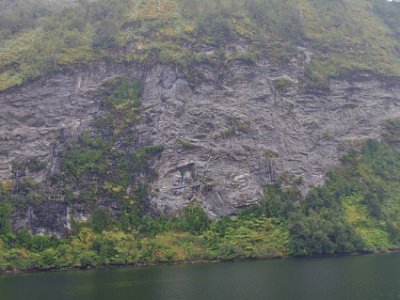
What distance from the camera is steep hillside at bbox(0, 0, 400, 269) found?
219ft

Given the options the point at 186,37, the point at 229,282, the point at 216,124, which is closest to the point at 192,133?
the point at 216,124

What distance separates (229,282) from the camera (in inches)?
1663

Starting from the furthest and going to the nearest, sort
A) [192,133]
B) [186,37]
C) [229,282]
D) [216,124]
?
[186,37] < [216,124] < [192,133] < [229,282]

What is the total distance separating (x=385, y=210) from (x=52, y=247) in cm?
4414

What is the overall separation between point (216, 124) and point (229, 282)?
129 ft

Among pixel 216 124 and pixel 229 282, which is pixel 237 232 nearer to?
pixel 216 124

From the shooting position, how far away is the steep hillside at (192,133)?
66.8 m

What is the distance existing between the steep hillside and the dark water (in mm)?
10181

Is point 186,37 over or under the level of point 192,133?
over

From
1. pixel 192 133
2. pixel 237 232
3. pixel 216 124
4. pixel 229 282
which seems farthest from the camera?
pixel 216 124

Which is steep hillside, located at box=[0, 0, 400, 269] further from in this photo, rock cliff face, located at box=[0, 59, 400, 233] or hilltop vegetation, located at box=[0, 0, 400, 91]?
hilltop vegetation, located at box=[0, 0, 400, 91]

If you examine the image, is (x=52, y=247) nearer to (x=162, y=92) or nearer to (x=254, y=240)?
(x=254, y=240)

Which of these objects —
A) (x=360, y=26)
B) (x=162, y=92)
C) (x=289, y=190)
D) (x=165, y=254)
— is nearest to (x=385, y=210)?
(x=289, y=190)

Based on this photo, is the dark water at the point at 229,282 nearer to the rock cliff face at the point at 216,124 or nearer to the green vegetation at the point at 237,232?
the green vegetation at the point at 237,232
